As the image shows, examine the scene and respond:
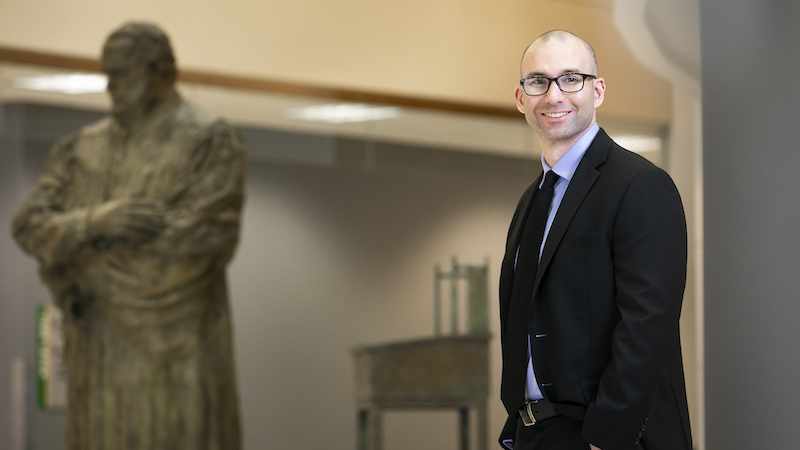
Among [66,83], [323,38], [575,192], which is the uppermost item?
[323,38]

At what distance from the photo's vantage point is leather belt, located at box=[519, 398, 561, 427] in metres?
1.92

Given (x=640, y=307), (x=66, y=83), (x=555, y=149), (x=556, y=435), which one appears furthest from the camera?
(x=66, y=83)

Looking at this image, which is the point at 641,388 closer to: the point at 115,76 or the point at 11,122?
the point at 115,76

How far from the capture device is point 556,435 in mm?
1913

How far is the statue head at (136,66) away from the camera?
4.41 metres

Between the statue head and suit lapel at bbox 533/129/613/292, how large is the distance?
9.46 feet

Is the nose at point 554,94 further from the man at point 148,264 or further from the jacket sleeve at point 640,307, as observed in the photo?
the man at point 148,264

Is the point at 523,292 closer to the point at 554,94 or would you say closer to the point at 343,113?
the point at 554,94

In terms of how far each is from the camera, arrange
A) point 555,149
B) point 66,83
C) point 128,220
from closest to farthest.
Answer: point 555,149 → point 128,220 → point 66,83

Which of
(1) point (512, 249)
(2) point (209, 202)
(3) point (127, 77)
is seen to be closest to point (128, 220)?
(2) point (209, 202)

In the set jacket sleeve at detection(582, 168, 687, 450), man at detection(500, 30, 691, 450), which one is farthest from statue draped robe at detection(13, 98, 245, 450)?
jacket sleeve at detection(582, 168, 687, 450)

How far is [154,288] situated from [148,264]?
0.34 ft

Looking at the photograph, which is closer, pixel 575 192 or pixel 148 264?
pixel 575 192

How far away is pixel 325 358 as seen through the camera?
717cm
